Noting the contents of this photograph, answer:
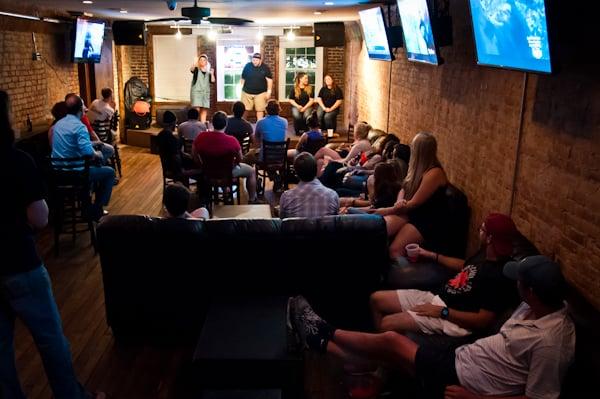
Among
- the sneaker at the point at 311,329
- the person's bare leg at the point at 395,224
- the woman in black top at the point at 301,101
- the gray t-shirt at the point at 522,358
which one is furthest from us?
the woman in black top at the point at 301,101

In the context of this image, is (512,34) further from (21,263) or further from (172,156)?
(172,156)

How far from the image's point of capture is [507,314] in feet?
10.1

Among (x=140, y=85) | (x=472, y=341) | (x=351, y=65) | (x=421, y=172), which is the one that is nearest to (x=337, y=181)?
(x=421, y=172)

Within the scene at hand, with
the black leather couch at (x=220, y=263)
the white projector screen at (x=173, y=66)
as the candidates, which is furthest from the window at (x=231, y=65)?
the black leather couch at (x=220, y=263)

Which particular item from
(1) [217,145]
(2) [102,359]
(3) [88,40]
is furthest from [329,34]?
(2) [102,359]

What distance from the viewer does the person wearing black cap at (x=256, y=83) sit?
12742 mm

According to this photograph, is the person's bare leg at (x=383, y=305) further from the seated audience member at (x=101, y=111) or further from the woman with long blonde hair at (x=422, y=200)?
the seated audience member at (x=101, y=111)

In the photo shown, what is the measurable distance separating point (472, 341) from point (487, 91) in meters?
2.19

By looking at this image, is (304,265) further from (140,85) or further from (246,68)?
(140,85)

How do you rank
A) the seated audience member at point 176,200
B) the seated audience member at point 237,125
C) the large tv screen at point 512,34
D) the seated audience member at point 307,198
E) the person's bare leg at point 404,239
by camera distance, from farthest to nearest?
1. the seated audience member at point 237,125
2. the seated audience member at point 307,198
3. the person's bare leg at point 404,239
4. the seated audience member at point 176,200
5. the large tv screen at point 512,34

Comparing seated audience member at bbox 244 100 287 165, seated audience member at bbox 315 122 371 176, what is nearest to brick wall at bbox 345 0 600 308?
seated audience member at bbox 315 122 371 176

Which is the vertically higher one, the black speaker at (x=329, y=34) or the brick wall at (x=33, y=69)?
the black speaker at (x=329, y=34)

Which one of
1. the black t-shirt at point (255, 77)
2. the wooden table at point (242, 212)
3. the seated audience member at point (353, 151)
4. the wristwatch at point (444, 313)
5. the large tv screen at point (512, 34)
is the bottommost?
the wristwatch at point (444, 313)

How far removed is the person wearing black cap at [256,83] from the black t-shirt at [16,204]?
10321 mm
